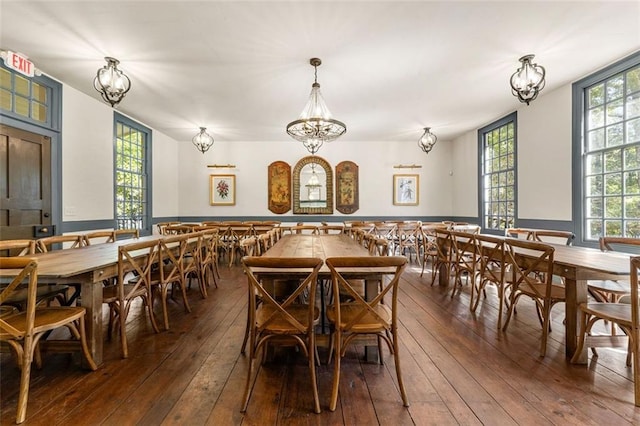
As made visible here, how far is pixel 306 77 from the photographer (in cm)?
361

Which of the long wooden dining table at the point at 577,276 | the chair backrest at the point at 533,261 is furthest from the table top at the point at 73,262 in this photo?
the long wooden dining table at the point at 577,276

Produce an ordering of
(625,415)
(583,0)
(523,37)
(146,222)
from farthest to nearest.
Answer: (146,222) < (523,37) < (583,0) < (625,415)

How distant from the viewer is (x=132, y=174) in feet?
17.9

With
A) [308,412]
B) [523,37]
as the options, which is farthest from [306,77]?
[308,412]

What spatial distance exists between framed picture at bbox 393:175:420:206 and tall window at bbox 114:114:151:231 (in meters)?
5.85

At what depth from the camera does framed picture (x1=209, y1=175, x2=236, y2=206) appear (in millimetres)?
6992

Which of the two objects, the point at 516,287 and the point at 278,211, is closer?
the point at 516,287

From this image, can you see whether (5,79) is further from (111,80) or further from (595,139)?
(595,139)

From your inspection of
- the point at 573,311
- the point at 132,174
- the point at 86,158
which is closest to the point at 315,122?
the point at 573,311

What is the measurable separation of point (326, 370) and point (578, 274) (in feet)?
6.10

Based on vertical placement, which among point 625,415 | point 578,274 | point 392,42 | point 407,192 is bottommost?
point 625,415

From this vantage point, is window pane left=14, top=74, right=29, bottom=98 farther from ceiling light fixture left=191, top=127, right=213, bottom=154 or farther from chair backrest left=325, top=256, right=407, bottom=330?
chair backrest left=325, top=256, right=407, bottom=330

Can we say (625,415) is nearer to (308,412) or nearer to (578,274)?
(578,274)

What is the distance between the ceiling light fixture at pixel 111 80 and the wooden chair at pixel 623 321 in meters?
4.67
